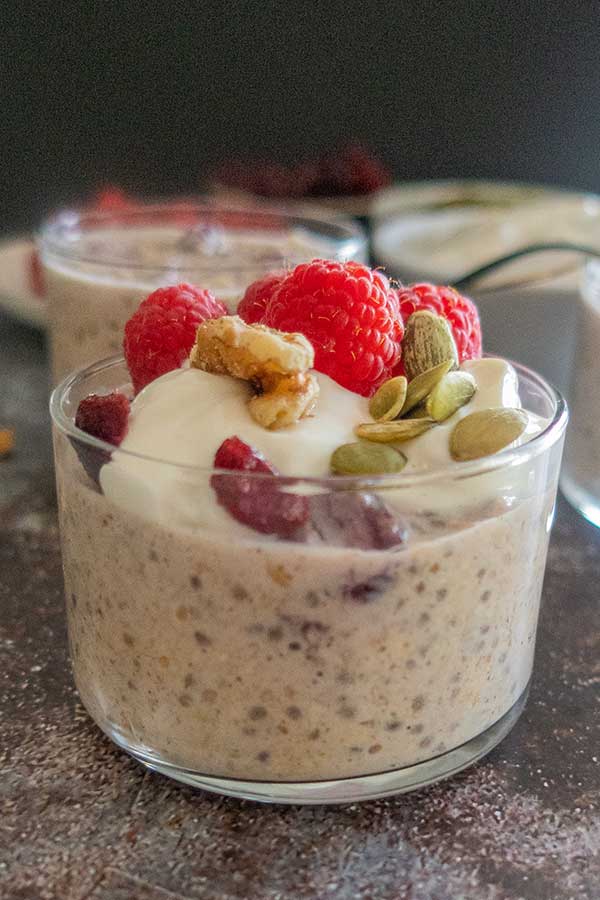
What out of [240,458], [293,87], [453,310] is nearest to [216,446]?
[240,458]

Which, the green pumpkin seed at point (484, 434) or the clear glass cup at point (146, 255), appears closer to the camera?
the green pumpkin seed at point (484, 434)

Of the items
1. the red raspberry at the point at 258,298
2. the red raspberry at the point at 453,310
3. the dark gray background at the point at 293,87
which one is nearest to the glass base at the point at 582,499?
the red raspberry at the point at 453,310

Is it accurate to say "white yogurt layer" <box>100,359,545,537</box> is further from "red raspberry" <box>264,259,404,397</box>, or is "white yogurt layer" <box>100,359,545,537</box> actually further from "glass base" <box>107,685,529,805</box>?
"glass base" <box>107,685,529,805</box>

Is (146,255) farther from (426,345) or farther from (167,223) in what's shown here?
(426,345)

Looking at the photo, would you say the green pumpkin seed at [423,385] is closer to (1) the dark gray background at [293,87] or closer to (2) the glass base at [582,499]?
(2) the glass base at [582,499]

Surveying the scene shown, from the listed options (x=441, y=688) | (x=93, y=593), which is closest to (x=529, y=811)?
(x=441, y=688)

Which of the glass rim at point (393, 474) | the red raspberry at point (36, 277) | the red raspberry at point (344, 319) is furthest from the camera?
the red raspberry at point (36, 277)

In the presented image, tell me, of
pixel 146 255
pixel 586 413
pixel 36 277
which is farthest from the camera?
pixel 36 277

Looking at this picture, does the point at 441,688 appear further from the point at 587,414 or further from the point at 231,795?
the point at 587,414
